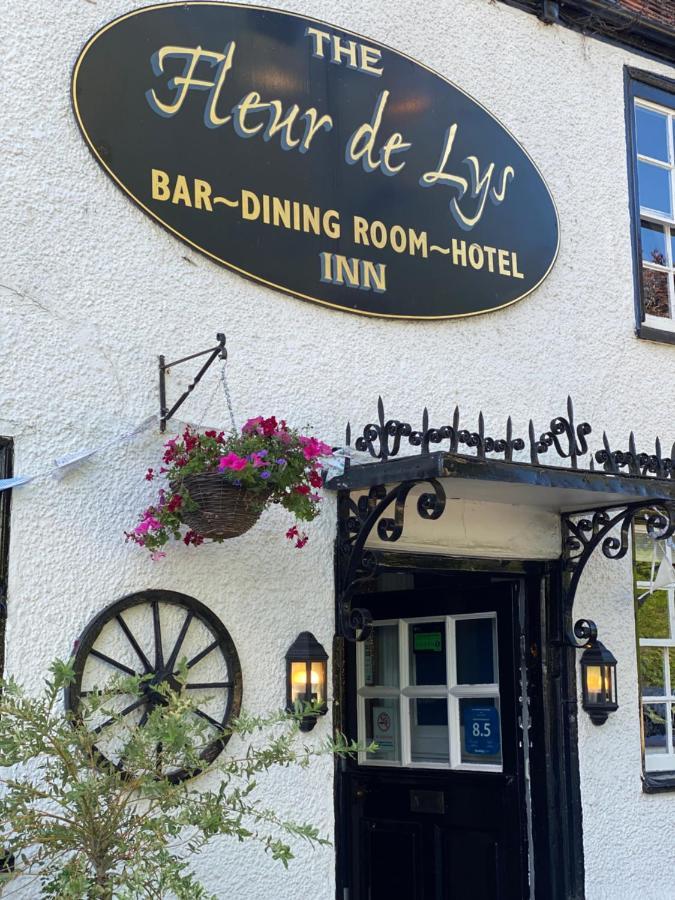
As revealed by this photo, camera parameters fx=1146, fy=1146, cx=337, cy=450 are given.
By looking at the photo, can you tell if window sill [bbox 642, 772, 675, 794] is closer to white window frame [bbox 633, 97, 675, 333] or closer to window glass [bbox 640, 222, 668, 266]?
white window frame [bbox 633, 97, 675, 333]

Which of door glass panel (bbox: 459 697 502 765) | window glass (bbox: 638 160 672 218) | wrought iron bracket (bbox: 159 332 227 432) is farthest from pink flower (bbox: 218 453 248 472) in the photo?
window glass (bbox: 638 160 672 218)

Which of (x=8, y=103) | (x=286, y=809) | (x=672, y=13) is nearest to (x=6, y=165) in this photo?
(x=8, y=103)

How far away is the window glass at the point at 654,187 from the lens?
718 cm

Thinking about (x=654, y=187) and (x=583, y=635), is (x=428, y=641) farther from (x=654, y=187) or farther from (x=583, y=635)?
(x=654, y=187)

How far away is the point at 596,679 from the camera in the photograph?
5996mm

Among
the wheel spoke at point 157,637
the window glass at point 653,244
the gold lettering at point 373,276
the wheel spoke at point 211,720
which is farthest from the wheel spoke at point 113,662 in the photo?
the window glass at point 653,244

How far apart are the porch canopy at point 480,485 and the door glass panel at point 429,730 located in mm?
963

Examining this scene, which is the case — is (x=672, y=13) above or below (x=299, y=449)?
above

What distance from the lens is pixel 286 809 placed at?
15.9ft

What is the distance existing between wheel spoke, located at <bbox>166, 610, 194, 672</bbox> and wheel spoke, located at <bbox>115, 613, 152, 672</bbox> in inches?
3.4

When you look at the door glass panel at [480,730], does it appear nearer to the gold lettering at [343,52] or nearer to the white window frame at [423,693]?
the white window frame at [423,693]

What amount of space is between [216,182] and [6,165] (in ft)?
3.19

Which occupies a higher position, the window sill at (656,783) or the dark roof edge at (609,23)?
the dark roof edge at (609,23)

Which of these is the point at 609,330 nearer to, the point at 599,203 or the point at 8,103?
the point at 599,203
